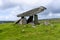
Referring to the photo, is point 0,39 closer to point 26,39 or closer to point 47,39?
point 26,39

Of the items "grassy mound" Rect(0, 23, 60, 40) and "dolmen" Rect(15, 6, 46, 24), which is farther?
"dolmen" Rect(15, 6, 46, 24)

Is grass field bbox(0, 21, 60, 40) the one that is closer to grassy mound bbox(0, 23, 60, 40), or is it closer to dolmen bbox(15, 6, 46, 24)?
grassy mound bbox(0, 23, 60, 40)

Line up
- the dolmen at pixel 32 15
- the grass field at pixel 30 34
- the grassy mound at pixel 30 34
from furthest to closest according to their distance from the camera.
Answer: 1. the dolmen at pixel 32 15
2. the grass field at pixel 30 34
3. the grassy mound at pixel 30 34

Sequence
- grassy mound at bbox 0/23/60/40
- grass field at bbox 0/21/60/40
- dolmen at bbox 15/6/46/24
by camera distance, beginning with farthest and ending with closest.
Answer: dolmen at bbox 15/6/46/24 < grass field at bbox 0/21/60/40 < grassy mound at bbox 0/23/60/40

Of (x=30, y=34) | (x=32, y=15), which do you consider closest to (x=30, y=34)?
(x=30, y=34)

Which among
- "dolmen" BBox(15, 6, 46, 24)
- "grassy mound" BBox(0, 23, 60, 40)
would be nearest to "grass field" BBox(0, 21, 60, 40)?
"grassy mound" BBox(0, 23, 60, 40)

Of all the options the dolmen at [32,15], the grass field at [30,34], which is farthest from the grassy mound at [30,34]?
the dolmen at [32,15]

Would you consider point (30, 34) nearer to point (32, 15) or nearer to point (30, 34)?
point (30, 34)

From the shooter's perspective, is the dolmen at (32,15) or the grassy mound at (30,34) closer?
the grassy mound at (30,34)

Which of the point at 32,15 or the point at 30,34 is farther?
the point at 32,15

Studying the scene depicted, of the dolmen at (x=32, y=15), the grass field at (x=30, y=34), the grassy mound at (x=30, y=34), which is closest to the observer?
the grassy mound at (x=30, y=34)

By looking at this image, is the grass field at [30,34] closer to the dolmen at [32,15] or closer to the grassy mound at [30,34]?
the grassy mound at [30,34]

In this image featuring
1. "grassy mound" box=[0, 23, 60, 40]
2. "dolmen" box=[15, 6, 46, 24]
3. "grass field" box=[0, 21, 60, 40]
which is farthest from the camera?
"dolmen" box=[15, 6, 46, 24]

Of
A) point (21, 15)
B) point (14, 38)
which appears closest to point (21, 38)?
point (14, 38)
